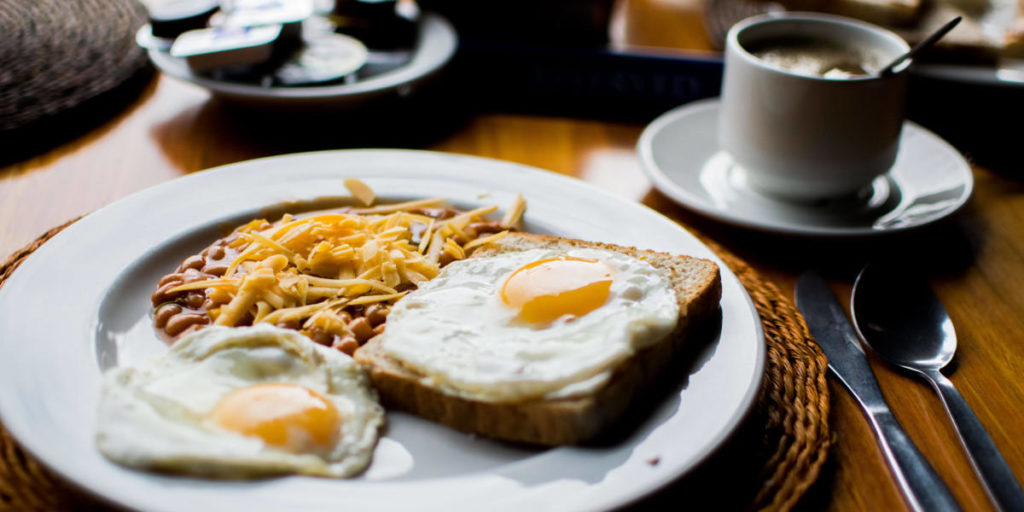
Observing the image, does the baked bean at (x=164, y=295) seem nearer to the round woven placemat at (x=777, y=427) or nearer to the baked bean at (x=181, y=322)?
the baked bean at (x=181, y=322)

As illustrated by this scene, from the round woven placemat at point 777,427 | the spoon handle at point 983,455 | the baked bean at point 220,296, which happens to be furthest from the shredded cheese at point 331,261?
the spoon handle at point 983,455

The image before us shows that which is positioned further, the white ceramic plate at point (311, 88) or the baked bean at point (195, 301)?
the white ceramic plate at point (311, 88)

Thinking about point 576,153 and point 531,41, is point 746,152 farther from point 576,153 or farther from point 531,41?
point 531,41

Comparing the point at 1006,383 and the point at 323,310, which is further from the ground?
the point at 323,310

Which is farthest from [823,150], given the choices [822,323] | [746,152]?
[822,323]

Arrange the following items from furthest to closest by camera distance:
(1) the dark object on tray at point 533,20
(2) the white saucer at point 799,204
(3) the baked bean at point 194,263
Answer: (1) the dark object on tray at point 533,20
(2) the white saucer at point 799,204
(3) the baked bean at point 194,263

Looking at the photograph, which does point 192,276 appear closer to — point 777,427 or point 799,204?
point 777,427
